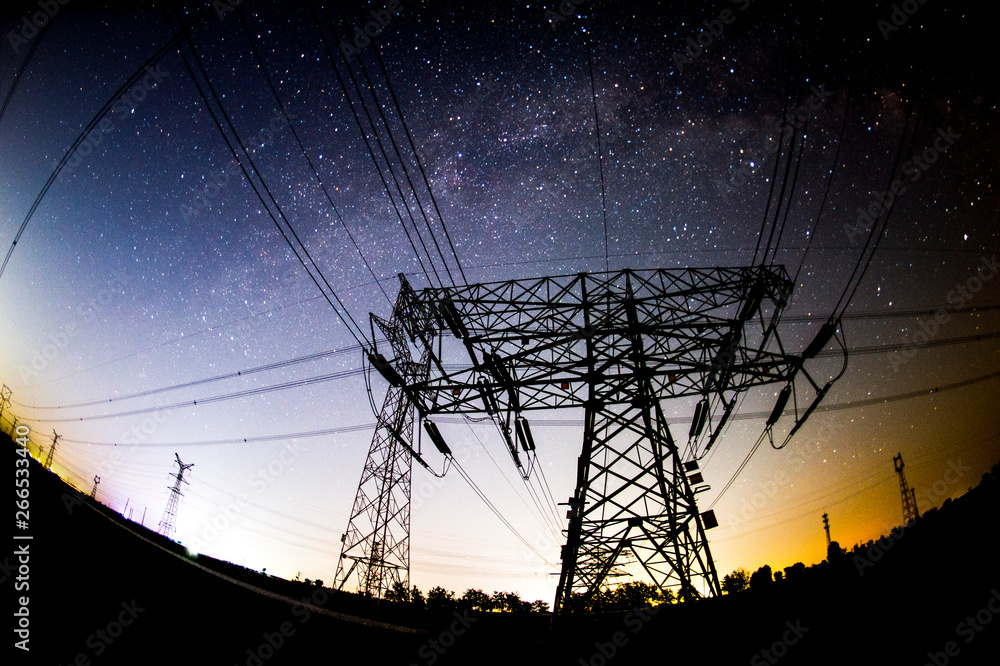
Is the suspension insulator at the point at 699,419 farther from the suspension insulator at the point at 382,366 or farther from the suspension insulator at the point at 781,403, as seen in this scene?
the suspension insulator at the point at 382,366

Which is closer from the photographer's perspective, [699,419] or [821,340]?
[821,340]

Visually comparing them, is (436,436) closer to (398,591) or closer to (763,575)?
(763,575)

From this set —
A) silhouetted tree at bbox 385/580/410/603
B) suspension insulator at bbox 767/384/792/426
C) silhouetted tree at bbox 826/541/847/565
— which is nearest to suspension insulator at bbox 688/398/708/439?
suspension insulator at bbox 767/384/792/426

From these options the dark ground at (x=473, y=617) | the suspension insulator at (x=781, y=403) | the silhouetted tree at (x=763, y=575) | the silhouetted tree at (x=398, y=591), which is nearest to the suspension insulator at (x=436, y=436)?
the dark ground at (x=473, y=617)

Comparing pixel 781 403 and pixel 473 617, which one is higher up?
pixel 781 403

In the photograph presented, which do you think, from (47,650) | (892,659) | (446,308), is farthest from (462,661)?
(446,308)

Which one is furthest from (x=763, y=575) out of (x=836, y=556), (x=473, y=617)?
→ (x=473, y=617)

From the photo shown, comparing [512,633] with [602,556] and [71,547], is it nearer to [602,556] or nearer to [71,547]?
[71,547]

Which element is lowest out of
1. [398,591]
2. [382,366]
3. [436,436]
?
[398,591]

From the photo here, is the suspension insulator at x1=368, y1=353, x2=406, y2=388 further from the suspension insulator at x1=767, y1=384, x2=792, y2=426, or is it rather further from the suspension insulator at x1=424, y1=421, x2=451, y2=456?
the suspension insulator at x1=767, y1=384, x2=792, y2=426
